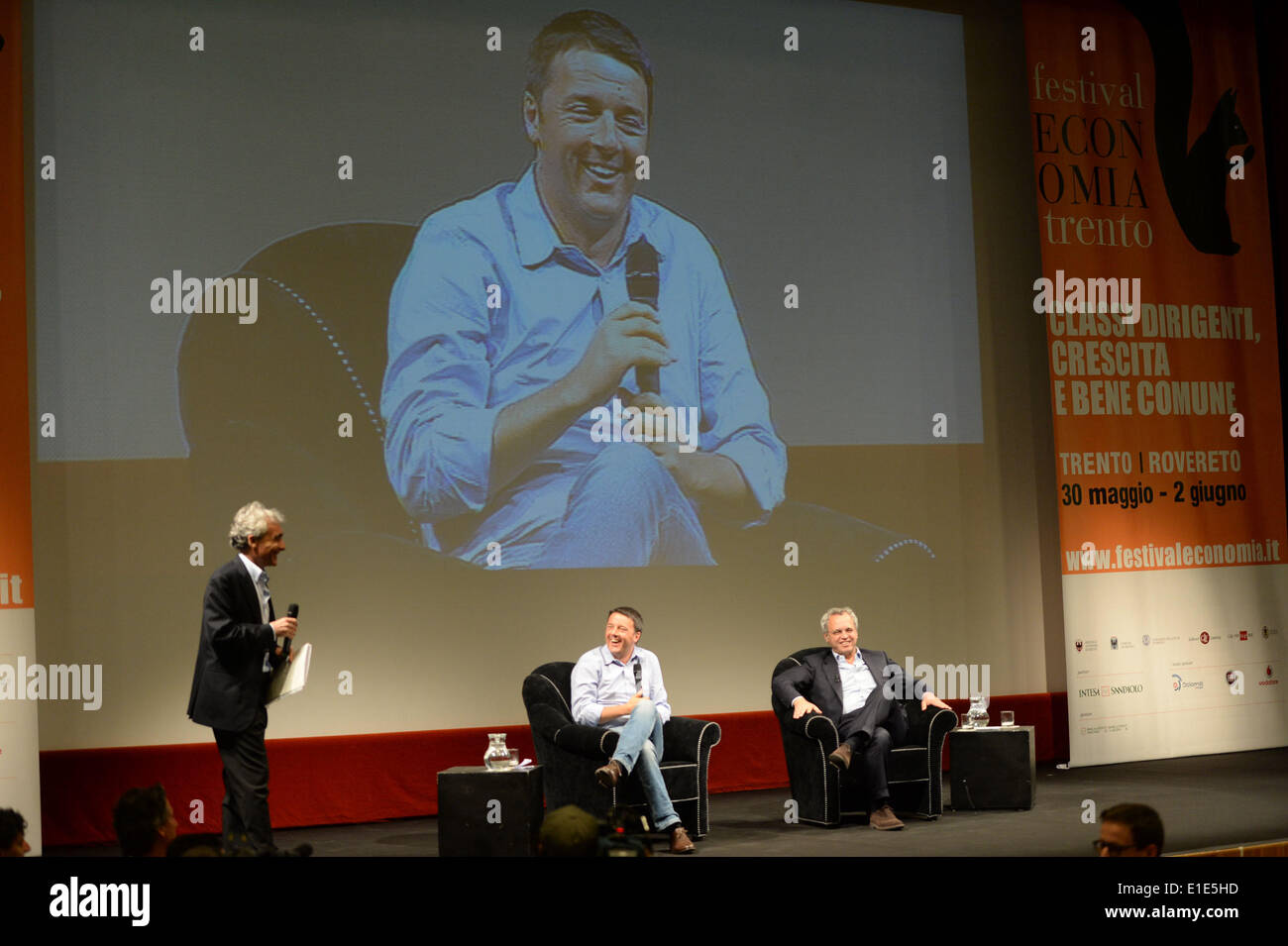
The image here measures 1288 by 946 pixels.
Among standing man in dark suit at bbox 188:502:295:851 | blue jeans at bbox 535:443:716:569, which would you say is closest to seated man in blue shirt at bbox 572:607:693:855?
blue jeans at bbox 535:443:716:569

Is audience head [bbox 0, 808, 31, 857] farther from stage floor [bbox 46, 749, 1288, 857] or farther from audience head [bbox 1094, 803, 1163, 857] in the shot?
stage floor [bbox 46, 749, 1288, 857]

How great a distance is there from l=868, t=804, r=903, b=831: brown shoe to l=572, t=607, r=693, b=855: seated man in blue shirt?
2.81 ft

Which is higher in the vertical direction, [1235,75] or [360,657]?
[1235,75]

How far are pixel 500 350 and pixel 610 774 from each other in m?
2.39

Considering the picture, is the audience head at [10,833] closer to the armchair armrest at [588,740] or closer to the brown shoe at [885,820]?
the armchair armrest at [588,740]

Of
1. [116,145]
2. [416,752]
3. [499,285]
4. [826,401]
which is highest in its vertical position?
[116,145]

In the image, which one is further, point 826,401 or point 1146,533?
point 1146,533

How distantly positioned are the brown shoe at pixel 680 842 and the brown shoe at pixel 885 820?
2.85ft

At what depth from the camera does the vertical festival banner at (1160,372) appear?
718cm

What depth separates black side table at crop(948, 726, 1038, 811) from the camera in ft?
18.5

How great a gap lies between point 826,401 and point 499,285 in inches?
73.2
